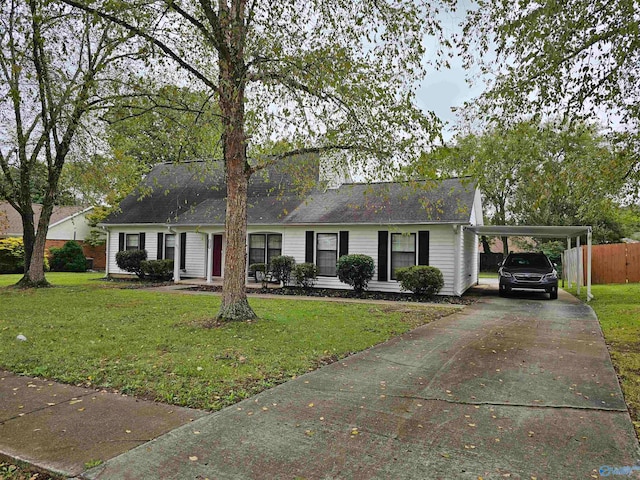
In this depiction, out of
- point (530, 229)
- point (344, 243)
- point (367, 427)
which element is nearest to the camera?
point (367, 427)

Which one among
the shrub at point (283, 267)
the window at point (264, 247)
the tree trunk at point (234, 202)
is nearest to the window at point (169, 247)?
the window at point (264, 247)

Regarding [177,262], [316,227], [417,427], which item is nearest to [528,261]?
[316,227]

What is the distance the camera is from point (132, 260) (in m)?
19.3

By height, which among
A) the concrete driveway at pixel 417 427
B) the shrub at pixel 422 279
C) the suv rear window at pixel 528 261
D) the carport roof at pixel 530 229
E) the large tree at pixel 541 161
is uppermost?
the large tree at pixel 541 161

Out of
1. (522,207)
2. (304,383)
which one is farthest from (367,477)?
(522,207)

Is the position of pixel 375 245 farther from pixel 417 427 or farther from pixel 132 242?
pixel 417 427

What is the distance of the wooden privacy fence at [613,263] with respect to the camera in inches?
789

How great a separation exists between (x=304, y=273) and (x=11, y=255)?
18.0m

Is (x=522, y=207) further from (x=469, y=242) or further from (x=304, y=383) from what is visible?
(x=304, y=383)

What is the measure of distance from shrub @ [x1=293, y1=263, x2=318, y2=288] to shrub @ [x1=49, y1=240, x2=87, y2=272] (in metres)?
16.7

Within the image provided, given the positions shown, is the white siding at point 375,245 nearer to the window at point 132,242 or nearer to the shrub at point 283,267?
the shrub at point 283,267

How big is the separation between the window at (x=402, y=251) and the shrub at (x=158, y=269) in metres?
9.54

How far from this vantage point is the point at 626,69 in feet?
23.9

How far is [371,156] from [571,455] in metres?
→ 6.60
